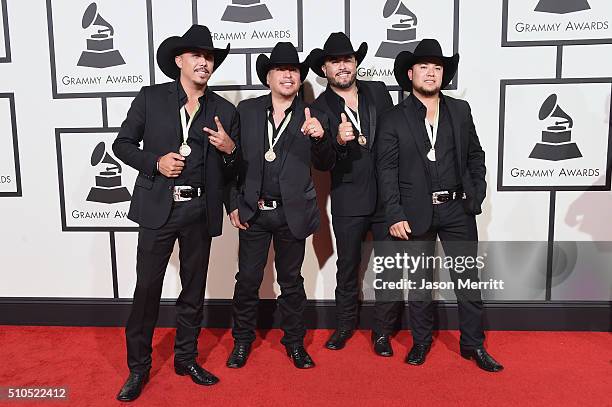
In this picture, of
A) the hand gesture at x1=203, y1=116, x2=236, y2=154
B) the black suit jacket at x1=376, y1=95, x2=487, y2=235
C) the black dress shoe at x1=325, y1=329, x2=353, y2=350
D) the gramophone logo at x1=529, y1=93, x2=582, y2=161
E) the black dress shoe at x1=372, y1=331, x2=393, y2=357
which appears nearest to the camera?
the hand gesture at x1=203, y1=116, x2=236, y2=154

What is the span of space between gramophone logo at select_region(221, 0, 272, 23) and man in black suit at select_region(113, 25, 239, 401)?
845 mm

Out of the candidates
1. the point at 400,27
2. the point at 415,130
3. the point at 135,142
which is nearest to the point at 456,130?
the point at 415,130

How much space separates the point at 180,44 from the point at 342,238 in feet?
5.17

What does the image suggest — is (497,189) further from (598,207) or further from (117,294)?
(117,294)

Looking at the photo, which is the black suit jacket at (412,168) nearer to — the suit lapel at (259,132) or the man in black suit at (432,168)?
the man in black suit at (432,168)

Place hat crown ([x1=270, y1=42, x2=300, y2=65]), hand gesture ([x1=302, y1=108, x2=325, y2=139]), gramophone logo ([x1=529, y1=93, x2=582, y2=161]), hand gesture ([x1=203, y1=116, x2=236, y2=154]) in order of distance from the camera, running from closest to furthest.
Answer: hand gesture ([x1=203, y1=116, x2=236, y2=154])
hand gesture ([x1=302, y1=108, x2=325, y2=139])
hat crown ([x1=270, y1=42, x2=300, y2=65])
gramophone logo ([x1=529, y1=93, x2=582, y2=161])

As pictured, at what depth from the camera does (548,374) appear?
3340mm

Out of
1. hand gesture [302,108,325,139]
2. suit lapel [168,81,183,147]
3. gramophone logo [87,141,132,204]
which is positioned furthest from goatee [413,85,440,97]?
gramophone logo [87,141,132,204]

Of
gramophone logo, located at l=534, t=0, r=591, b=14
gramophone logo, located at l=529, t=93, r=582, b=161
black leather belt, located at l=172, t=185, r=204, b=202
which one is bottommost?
black leather belt, located at l=172, t=185, r=204, b=202

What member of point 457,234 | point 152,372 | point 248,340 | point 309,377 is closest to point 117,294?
point 152,372

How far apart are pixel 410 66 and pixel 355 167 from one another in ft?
2.34

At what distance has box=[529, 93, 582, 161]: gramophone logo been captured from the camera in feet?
12.6

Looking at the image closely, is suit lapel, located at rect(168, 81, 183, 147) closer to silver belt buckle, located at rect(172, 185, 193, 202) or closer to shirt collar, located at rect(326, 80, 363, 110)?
silver belt buckle, located at rect(172, 185, 193, 202)

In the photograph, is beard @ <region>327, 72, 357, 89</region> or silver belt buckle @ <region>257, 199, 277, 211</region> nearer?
Answer: silver belt buckle @ <region>257, 199, 277, 211</region>
